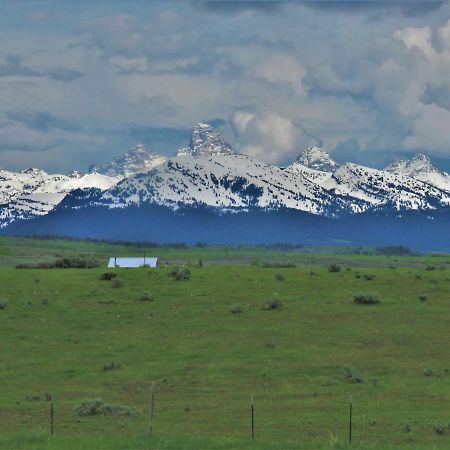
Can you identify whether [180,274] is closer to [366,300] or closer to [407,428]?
[366,300]

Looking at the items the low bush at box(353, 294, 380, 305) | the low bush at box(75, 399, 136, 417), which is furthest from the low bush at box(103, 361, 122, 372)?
the low bush at box(353, 294, 380, 305)

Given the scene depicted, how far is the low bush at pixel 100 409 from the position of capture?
55625mm

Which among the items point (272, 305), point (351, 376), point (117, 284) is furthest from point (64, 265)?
point (351, 376)

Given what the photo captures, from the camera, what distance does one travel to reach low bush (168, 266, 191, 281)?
4715 inches

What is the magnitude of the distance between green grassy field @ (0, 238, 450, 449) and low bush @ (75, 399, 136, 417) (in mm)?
647

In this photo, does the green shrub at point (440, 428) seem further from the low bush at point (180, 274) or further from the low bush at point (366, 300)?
the low bush at point (180, 274)

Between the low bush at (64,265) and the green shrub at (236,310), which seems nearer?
the green shrub at (236,310)

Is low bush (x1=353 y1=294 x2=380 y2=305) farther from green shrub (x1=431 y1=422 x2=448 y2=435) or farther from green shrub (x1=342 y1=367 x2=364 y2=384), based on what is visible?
green shrub (x1=431 y1=422 x2=448 y2=435)

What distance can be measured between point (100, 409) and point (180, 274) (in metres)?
64.5

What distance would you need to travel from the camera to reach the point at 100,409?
56000 millimetres

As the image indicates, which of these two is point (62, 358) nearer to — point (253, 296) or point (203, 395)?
point (203, 395)

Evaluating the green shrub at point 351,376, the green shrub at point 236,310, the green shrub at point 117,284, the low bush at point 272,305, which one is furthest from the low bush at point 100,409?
the green shrub at point 117,284

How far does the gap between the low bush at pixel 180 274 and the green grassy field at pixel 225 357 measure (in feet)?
2.95

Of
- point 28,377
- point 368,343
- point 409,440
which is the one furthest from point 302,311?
point 409,440
